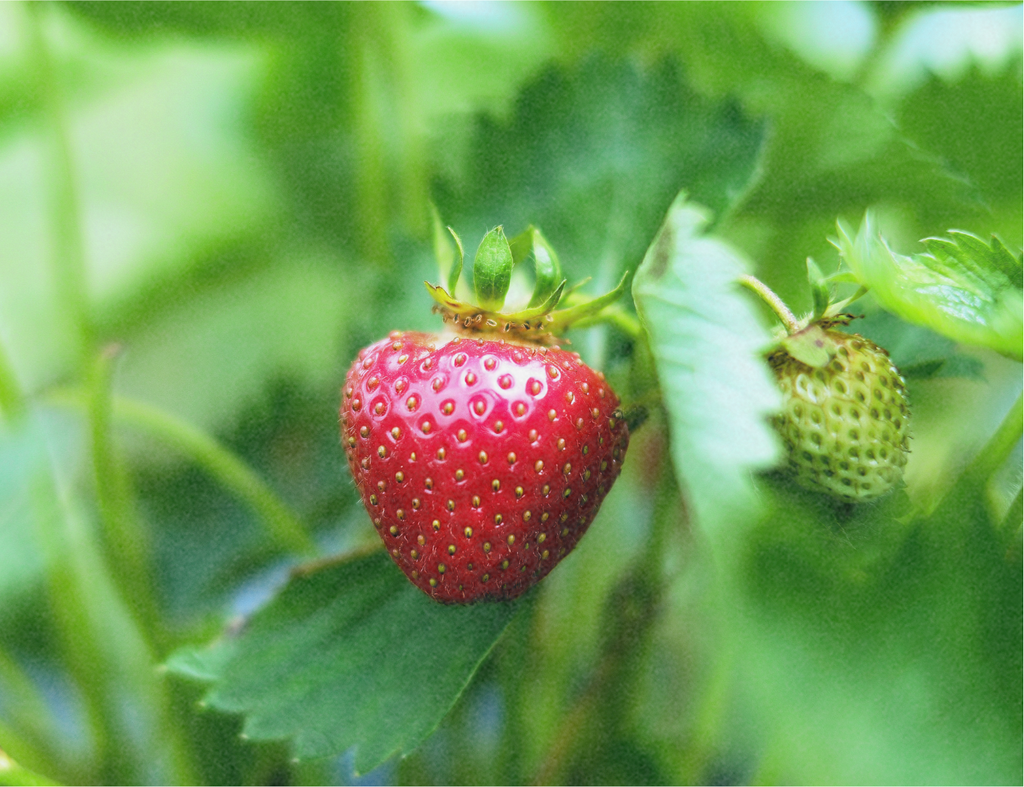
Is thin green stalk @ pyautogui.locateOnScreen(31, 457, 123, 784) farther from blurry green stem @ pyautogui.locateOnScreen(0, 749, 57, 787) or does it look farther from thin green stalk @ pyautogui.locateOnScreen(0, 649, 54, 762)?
blurry green stem @ pyautogui.locateOnScreen(0, 749, 57, 787)

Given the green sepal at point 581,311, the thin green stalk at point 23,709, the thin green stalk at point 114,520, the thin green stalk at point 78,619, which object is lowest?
the thin green stalk at point 23,709

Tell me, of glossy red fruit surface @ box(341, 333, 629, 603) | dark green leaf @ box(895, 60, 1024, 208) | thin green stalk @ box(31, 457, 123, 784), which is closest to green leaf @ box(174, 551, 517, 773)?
glossy red fruit surface @ box(341, 333, 629, 603)

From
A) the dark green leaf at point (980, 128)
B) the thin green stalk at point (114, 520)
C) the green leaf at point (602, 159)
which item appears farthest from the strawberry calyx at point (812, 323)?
the thin green stalk at point (114, 520)

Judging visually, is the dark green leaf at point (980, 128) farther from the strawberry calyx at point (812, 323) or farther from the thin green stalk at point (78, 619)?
the thin green stalk at point (78, 619)

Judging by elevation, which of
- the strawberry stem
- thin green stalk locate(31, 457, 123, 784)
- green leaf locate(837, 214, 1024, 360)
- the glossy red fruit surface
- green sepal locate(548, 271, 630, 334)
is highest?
green leaf locate(837, 214, 1024, 360)

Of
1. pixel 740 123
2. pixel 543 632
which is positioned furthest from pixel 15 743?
pixel 740 123

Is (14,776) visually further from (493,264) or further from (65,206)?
(65,206)
